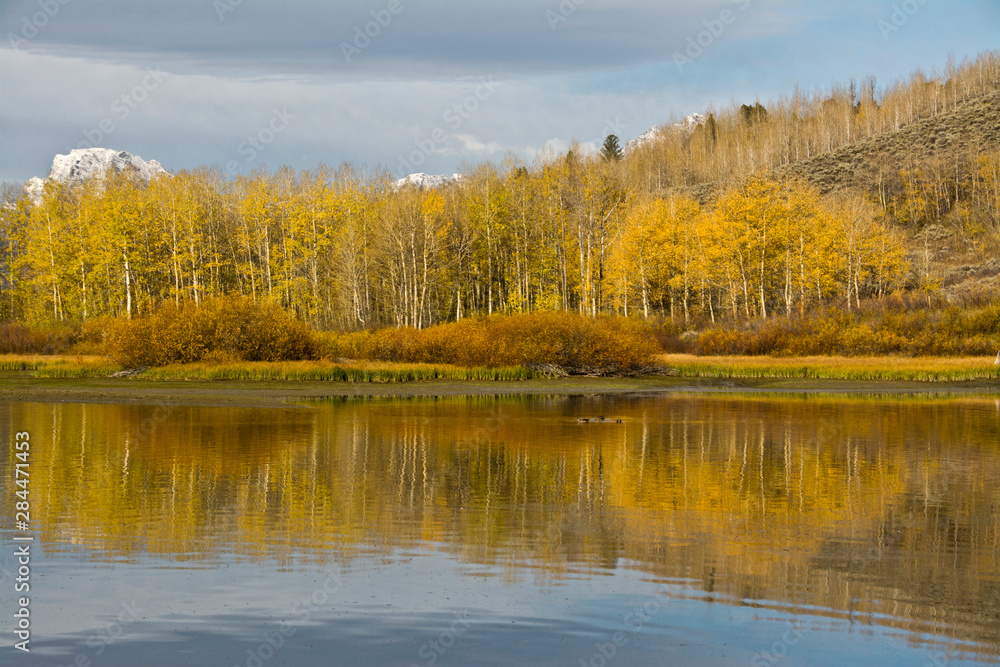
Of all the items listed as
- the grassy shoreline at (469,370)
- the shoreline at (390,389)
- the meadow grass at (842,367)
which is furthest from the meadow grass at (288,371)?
the meadow grass at (842,367)

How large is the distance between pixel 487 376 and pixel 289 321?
9.77 m

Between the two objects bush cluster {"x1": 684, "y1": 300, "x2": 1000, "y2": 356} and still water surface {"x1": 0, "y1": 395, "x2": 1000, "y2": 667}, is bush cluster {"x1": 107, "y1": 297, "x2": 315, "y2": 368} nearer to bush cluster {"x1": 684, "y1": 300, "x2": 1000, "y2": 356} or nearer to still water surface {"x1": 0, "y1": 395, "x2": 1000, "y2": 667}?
still water surface {"x1": 0, "y1": 395, "x2": 1000, "y2": 667}

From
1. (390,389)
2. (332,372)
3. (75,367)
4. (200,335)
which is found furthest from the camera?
(75,367)

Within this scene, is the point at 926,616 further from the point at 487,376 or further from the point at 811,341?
the point at 811,341

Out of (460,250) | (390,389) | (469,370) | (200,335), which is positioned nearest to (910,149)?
(460,250)

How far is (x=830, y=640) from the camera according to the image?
7566 millimetres

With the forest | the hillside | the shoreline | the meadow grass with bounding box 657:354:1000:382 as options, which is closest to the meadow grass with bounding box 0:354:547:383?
the shoreline

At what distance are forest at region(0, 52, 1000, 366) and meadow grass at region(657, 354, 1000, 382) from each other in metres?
7.23

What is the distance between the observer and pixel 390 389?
35281 millimetres

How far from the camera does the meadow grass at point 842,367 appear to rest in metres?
40.4

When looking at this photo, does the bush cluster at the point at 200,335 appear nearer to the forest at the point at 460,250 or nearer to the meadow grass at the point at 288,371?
the meadow grass at the point at 288,371

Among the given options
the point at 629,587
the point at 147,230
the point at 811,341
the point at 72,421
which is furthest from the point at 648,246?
the point at 629,587

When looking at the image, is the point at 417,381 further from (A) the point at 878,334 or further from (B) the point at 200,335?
(A) the point at 878,334

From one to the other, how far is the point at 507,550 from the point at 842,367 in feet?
117
